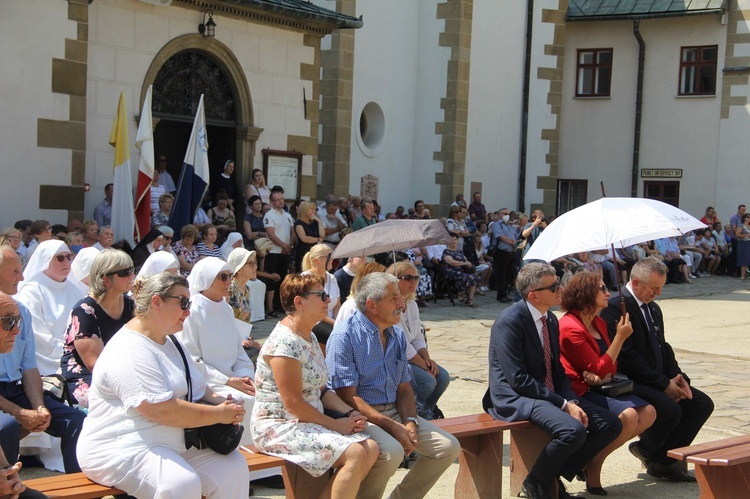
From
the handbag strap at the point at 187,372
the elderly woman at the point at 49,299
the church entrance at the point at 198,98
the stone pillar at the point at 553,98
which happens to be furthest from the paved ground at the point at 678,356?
the stone pillar at the point at 553,98

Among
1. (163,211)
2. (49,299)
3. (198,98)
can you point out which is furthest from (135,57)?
(49,299)

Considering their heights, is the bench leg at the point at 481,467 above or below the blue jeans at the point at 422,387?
below

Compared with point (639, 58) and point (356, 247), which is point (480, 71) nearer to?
point (639, 58)

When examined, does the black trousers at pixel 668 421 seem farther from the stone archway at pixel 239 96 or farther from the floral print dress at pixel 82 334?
the stone archway at pixel 239 96

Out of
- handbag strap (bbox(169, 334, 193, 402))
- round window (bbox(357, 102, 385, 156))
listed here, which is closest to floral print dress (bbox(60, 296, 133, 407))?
handbag strap (bbox(169, 334, 193, 402))

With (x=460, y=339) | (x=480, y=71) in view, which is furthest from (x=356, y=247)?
(x=480, y=71)

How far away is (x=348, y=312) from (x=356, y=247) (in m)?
2.10

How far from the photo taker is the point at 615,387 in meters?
6.48

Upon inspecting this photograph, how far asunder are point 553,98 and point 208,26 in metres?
12.1

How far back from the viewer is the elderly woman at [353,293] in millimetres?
6711

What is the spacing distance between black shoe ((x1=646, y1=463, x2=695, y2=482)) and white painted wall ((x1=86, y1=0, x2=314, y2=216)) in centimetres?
875

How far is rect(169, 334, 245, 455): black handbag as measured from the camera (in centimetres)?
464

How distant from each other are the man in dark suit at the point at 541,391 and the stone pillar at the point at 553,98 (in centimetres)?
1839

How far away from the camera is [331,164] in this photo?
1938 centimetres
